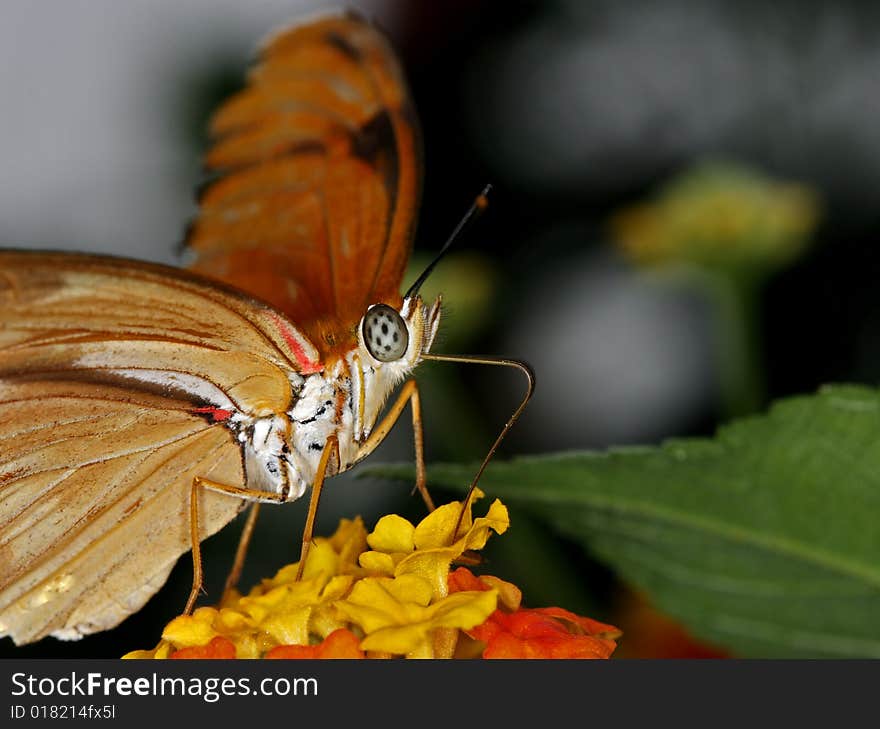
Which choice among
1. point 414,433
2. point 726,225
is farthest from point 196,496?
point 726,225

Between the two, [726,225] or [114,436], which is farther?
[726,225]

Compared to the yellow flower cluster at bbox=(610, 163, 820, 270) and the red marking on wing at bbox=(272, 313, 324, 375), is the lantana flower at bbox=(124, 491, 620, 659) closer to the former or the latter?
the red marking on wing at bbox=(272, 313, 324, 375)

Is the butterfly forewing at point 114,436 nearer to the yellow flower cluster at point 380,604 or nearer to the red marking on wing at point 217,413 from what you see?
the red marking on wing at point 217,413

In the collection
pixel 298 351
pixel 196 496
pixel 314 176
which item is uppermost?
pixel 314 176

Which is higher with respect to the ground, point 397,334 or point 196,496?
point 397,334

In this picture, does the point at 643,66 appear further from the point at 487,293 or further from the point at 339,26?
the point at 339,26

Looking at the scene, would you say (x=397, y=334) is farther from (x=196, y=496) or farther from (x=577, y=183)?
(x=577, y=183)

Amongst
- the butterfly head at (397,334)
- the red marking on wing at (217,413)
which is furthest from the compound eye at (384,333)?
the red marking on wing at (217,413)
